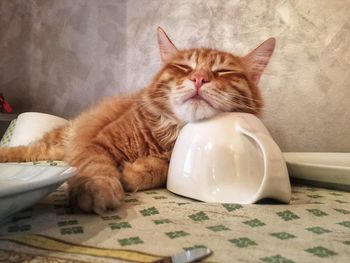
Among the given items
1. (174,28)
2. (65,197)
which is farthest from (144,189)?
(174,28)

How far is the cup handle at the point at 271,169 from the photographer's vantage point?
2.09 feet

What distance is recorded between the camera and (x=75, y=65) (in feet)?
6.96

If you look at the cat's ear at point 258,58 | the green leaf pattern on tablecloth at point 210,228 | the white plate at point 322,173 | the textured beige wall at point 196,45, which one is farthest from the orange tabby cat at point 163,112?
the textured beige wall at point 196,45

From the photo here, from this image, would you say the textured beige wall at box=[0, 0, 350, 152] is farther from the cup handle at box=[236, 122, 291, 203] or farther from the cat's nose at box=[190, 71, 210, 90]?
the cup handle at box=[236, 122, 291, 203]

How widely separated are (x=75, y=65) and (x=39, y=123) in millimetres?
568

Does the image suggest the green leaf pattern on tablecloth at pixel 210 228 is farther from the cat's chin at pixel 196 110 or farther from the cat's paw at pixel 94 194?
the cat's chin at pixel 196 110

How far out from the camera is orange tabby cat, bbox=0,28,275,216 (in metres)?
0.82

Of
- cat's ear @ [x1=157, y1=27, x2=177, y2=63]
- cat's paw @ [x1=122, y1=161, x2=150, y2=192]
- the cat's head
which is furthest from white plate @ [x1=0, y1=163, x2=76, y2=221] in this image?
cat's ear @ [x1=157, y1=27, x2=177, y2=63]

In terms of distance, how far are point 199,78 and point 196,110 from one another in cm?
9

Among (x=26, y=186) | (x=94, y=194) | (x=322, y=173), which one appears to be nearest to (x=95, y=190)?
(x=94, y=194)

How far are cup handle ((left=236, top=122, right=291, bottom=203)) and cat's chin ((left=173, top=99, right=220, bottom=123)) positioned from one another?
13 centimetres

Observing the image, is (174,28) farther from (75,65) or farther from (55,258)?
(55,258)

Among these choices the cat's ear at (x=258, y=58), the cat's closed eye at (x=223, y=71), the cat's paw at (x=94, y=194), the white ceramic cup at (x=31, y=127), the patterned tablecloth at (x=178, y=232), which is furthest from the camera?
the white ceramic cup at (x=31, y=127)

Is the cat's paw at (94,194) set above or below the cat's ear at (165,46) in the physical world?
below
